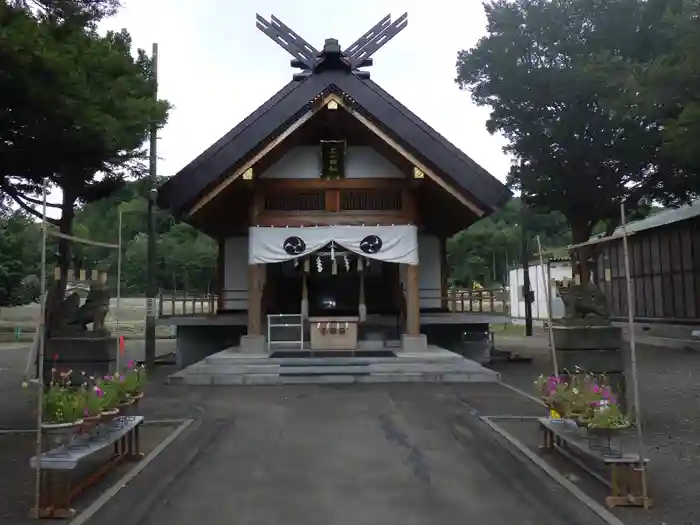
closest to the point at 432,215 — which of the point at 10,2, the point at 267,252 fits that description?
the point at 267,252

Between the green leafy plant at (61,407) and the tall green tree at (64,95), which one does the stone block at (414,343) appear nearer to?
the tall green tree at (64,95)

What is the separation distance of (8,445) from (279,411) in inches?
142

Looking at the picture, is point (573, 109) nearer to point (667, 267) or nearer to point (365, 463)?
point (667, 267)

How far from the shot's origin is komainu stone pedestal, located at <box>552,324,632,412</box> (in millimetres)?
7227

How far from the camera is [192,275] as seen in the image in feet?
142

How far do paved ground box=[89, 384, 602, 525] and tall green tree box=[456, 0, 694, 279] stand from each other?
13.4 metres

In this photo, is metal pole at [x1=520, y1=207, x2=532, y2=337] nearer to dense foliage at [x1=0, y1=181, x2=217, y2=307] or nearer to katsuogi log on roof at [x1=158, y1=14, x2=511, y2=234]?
katsuogi log on roof at [x1=158, y1=14, x2=511, y2=234]

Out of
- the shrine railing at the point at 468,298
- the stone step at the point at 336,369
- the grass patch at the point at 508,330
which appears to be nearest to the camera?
the stone step at the point at 336,369

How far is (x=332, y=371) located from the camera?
12.7 metres

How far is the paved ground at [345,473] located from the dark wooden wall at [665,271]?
1491cm

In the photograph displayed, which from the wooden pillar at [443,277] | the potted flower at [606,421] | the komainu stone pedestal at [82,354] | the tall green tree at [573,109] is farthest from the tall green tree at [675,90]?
the komainu stone pedestal at [82,354]

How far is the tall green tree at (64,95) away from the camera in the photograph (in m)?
6.70

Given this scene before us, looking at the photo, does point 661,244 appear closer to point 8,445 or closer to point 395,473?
point 395,473

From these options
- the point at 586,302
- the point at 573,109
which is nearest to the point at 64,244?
the point at 586,302
